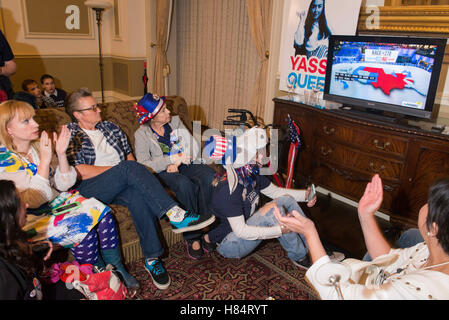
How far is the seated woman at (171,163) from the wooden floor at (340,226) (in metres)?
0.99

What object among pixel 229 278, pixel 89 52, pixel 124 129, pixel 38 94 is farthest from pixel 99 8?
pixel 229 278

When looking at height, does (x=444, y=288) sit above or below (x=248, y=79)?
below

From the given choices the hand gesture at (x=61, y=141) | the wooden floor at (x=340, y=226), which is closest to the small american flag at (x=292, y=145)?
the wooden floor at (x=340, y=226)

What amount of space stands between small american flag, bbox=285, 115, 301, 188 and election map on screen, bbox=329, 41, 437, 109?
0.43 m

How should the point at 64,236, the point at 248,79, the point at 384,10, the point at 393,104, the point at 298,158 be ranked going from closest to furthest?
the point at 64,236 → the point at 393,104 → the point at 384,10 → the point at 298,158 → the point at 248,79

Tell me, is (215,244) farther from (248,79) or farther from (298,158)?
(248,79)

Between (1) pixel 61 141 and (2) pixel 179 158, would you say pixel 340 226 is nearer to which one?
(2) pixel 179 158

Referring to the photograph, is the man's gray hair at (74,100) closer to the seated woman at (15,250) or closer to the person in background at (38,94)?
the seated woman at (15,250)

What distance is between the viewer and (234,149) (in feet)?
5.94

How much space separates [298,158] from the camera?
10.1 feet

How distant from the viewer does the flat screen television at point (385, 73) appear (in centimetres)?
228

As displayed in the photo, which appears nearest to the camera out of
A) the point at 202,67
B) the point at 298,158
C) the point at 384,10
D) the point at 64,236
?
the point at 64,236

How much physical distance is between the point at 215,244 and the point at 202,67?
3.46m

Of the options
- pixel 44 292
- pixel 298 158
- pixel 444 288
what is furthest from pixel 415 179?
pixel 44 292
